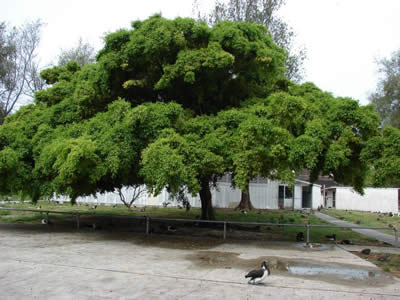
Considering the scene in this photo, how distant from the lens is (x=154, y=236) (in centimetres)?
1436

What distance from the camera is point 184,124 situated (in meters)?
13.0

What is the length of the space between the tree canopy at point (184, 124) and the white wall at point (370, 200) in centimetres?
2467

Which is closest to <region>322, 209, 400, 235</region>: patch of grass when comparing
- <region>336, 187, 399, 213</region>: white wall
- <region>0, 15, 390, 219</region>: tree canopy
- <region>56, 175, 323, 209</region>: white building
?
<region>56, 175, 323, 209</region>: white building

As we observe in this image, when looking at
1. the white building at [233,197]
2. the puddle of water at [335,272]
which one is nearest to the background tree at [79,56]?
the white building at [233,197]

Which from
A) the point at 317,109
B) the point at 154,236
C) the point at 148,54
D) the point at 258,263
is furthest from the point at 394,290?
the point at 148,54

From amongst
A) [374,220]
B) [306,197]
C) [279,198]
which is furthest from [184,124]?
[306,197]

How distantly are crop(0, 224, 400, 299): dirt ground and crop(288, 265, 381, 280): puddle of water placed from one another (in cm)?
2

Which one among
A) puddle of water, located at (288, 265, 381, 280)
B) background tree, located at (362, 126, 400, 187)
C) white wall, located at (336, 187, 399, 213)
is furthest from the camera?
white wall, located at (336, 187, 399, 213)

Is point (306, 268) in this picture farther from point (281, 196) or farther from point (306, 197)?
point (306, 197)

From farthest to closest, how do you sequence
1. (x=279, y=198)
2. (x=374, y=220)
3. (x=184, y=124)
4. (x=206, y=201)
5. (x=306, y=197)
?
(x=306, y=197), (x=279, y=198), (x=374, y=220), (x=206, y=201), (x=184, y=124)

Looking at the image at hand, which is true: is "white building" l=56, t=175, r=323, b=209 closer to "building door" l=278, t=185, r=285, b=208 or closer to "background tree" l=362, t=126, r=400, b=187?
"building door" l=278, t=185, r=285, b=208

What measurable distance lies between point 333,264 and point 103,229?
10073mm

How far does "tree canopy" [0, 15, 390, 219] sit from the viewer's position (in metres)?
11.5

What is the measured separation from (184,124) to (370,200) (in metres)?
30.5
